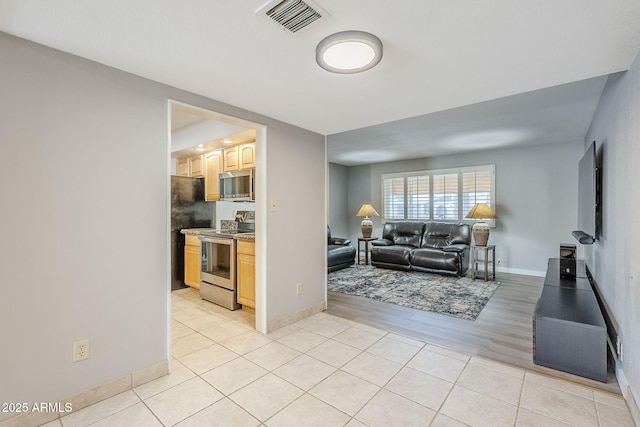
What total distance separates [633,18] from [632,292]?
1519mm

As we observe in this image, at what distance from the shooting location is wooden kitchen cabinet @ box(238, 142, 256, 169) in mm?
3801

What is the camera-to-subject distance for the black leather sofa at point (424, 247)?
209 inches

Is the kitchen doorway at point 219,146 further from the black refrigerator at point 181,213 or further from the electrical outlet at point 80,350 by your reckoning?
the electrical outlet at point 80,350

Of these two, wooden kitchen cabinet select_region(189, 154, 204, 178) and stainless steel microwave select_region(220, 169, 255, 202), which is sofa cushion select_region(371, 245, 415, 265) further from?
→ wooden kitchen cabinet select_region(189, 154, 204, 178)

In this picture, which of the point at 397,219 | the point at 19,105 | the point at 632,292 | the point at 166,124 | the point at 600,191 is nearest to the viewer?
the point at 19,105

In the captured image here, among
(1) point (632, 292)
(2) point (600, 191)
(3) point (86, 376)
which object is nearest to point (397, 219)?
(2) point (600, 191)

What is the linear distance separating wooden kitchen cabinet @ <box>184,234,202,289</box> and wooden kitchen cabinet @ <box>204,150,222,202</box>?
2.20 feet

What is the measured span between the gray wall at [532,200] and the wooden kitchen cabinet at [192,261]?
534cm

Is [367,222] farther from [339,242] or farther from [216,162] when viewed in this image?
[216,162]

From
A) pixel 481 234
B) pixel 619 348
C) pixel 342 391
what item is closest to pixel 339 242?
pixel 481 234

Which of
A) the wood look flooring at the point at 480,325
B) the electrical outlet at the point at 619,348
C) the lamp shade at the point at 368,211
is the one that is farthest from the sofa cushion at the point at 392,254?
the electrical outlet at the point at 619,348

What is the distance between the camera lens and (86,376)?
188cm

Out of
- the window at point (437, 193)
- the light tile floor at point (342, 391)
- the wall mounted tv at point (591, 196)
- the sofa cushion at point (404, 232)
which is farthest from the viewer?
the sofa cushion at point (404, 232)

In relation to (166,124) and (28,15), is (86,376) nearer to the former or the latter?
(166,124)
